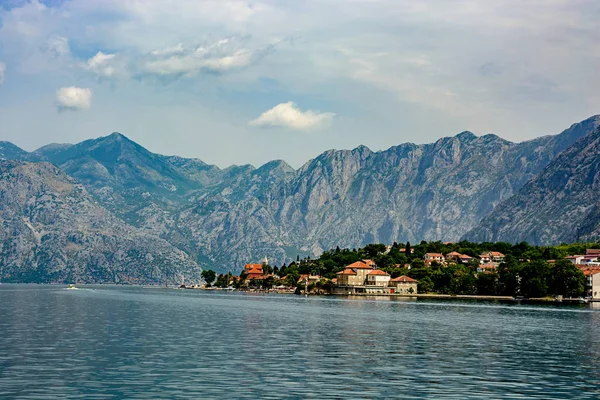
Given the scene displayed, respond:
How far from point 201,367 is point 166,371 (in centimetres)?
357

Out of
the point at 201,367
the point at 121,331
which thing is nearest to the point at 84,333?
the point at 121,331

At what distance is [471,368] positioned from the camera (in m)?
63.7

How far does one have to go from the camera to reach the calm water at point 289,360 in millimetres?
51375

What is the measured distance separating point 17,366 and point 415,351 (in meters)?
38.3

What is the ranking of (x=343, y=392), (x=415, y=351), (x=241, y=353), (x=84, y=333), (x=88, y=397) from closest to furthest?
1. (x=88, y=397)
2. (x=343, y=392)
3. (x=241, y=353)
4. (x=415, y=351)
5. (x=84, y=333)

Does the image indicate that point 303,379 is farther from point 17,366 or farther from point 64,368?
point 17,366

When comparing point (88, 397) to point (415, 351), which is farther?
point (415, 351)

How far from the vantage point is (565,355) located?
76312 millimetres

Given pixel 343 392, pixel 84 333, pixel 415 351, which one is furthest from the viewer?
pixel 84 333

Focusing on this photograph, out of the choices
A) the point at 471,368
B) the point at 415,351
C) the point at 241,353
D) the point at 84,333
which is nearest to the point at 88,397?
the point at 241,353

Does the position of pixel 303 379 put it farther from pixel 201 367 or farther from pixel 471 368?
pixel 471 368

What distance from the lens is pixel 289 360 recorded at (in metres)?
67.1

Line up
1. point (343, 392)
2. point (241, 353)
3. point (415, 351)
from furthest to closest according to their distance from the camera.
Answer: point (415, 351)
point (241, 353)
point (343, 392)

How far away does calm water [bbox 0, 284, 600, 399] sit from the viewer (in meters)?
51.4
